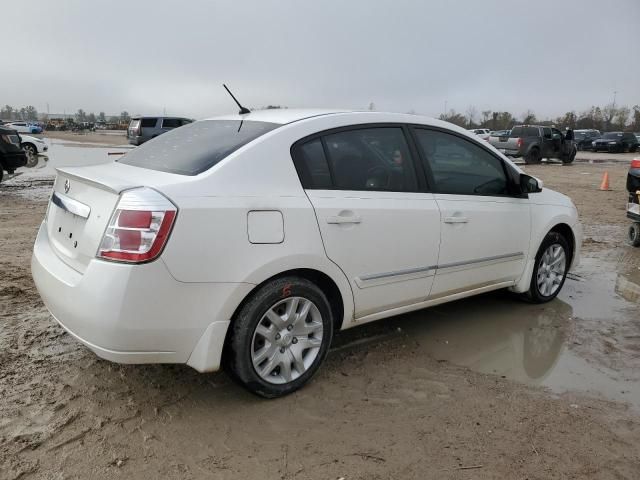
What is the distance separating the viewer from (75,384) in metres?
3.30

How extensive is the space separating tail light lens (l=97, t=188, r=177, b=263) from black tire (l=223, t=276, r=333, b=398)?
0.61 meters

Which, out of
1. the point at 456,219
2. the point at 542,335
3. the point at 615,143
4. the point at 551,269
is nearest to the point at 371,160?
the point at 456,219

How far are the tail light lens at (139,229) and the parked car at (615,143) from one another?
4214 cm

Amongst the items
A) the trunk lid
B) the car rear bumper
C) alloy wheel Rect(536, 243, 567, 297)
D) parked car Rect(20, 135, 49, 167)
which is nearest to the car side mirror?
alloy wheel Rect(536, 243, 567, 297)

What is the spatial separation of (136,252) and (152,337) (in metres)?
0.45

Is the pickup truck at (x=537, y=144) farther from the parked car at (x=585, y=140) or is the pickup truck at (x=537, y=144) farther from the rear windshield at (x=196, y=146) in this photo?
the rear windshield at (x=196, y=146)

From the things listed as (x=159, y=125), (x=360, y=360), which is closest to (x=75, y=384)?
(x=360, y=360)

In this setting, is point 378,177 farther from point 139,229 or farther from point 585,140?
point 585,140

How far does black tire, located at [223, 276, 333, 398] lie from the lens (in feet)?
9.72

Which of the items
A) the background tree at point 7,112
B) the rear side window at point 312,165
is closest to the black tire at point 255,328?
the rear side window at point 312,165

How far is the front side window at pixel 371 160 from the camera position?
11.3ft

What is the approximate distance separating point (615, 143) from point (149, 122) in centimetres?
3154

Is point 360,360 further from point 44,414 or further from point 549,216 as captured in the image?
point 549,216

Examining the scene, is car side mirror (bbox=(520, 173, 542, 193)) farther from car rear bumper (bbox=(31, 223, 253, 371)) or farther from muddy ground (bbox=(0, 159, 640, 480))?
car rear bumper (bbox=(31, 223, 253, 371))
